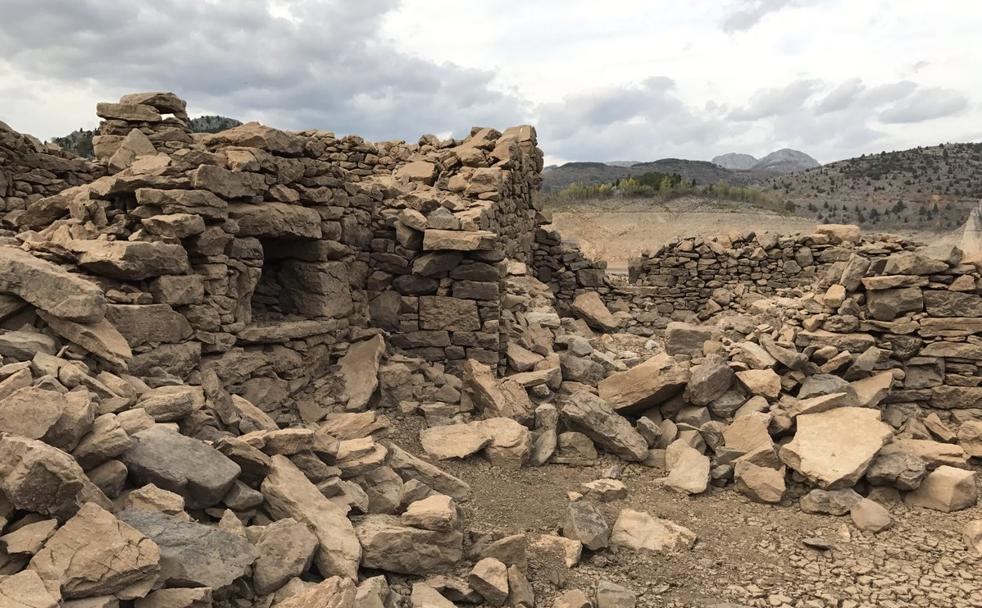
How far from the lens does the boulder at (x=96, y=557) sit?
8.24ft

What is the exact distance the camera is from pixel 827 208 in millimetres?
40594

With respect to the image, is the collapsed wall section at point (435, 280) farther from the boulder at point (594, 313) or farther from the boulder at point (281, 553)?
the boulder at point (281, 553)

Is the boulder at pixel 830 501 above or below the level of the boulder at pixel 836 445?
below

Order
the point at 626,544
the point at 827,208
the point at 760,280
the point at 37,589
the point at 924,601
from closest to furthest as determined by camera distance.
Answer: the point at 37,589 < the point at 924,601 < the point at 626,544 < the point at 760,280 < the point at 827,208

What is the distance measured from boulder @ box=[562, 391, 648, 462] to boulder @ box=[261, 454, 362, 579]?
10.6ft

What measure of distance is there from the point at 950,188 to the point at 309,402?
162 feet

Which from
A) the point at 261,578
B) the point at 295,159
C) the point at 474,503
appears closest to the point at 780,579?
the point at 474,503

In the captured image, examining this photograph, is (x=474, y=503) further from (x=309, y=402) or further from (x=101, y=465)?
(x=101, y=465)

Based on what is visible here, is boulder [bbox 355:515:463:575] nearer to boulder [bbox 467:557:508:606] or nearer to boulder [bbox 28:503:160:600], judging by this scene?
boulder [bbox 467:557:508:606]

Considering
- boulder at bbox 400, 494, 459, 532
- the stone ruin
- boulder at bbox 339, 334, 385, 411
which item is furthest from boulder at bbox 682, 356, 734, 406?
boulder at bbox 400, 494, 459, 532

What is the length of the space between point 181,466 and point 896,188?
5203 centimetres

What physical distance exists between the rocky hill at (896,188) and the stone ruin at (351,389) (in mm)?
31996

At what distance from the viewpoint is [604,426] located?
659cm

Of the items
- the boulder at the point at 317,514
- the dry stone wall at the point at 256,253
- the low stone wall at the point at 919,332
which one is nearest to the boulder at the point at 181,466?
the boulder at the point at 317,514
